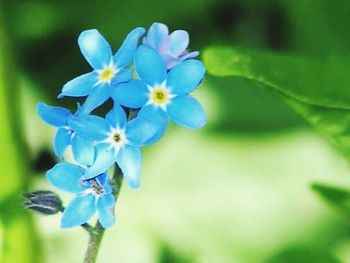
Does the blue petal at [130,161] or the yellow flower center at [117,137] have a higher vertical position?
the yellow flower center at [117,137]

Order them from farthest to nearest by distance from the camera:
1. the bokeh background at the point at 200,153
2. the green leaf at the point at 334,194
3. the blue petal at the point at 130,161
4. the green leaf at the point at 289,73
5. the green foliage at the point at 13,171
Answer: the bokeh background at the point at 200,153 → the green foliage at the point at 13,171 → the green leaf at the point at 334,194 → the green leaf at the point at 289,73 → the blue petal at the point at 130,161

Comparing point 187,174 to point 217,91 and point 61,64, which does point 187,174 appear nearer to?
point 217,91

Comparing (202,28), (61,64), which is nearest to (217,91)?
(202,28)

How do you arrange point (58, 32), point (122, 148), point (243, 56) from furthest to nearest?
point (58, 32) → point (243, 56) → point (122, 148)

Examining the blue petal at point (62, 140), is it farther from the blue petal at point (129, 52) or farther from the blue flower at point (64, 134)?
the blue petal at point (129, 52)

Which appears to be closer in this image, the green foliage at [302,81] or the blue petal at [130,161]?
the blue petal at [130,161]

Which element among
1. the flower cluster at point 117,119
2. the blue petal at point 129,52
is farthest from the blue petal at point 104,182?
the blue petal at point 129,52
